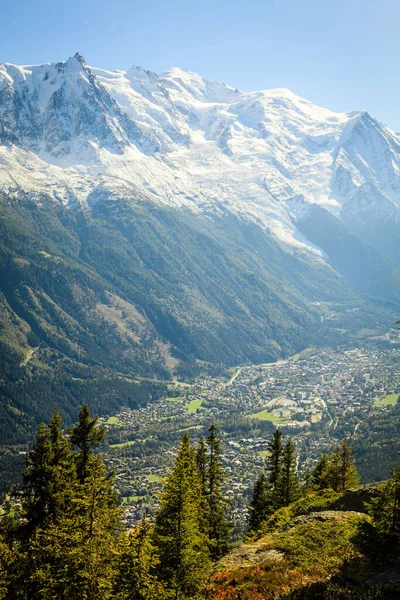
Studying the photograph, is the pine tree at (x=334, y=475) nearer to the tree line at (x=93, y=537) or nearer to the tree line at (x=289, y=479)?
the tree line at (x=289, y=479)

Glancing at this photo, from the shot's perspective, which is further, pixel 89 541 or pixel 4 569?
pixel 4 569

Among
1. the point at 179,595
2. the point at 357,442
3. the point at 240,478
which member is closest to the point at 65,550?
the point at 179,595

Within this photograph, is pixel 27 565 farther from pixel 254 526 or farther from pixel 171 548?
pixel 254 526

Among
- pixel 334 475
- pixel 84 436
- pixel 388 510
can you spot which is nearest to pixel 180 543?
pixel 388 510

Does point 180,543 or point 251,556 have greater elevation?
point 180,543

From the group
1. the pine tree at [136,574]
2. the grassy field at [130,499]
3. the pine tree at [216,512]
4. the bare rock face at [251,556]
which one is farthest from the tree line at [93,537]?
the grassy field at [130,499]

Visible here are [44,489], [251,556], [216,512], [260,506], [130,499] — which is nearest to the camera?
[251,556]

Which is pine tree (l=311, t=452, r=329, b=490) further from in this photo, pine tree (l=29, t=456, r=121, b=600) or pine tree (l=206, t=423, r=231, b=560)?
pine tree (l=29, t=456, r=121, b=600)

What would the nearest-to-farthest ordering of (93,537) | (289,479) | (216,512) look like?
(93,537)
(216,512)
(289,479)

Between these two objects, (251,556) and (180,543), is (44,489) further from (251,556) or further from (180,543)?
(251,556)
